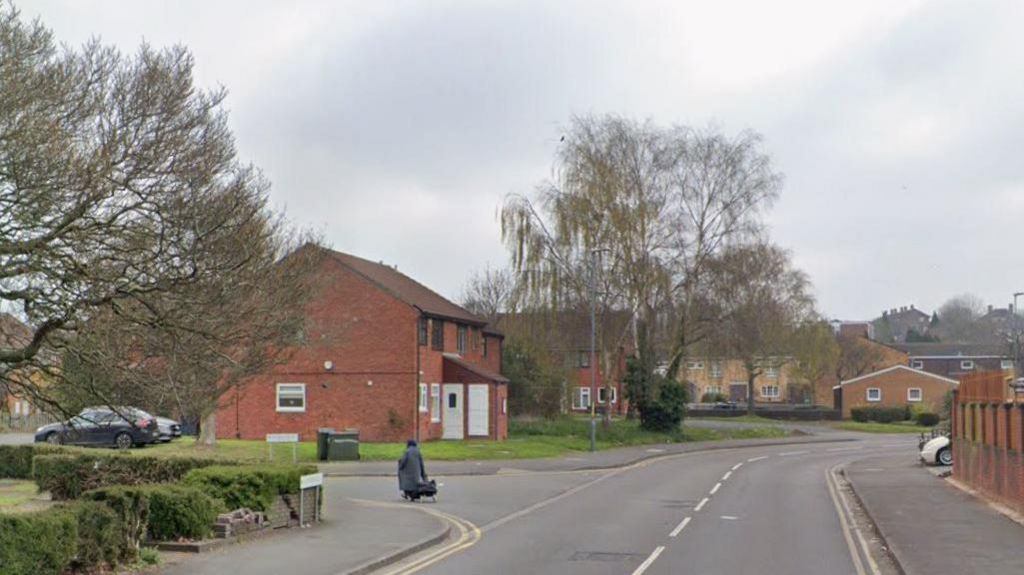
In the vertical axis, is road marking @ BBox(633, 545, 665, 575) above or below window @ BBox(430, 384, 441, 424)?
below

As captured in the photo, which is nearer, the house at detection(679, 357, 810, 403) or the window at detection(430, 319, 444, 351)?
the window at detection(430, 319, 444, 351)

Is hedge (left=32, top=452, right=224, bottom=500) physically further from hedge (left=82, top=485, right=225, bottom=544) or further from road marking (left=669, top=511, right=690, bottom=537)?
road marking (left=669, top=511, right=690, bottom=537)

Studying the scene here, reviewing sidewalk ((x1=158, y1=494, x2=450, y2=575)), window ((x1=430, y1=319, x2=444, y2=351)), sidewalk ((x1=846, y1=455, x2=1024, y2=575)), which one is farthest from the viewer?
window ((x1=430, y1=319, x2=444, y2=351))

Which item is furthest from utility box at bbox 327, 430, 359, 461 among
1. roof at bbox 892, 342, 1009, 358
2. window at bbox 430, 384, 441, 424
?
roof at bbox 892, 342, 1009, 358

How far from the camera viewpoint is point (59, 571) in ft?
39.8

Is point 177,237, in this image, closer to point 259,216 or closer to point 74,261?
point 74,261

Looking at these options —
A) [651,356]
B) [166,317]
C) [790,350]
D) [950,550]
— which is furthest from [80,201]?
[790,350]

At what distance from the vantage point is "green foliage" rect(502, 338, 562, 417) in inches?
2341

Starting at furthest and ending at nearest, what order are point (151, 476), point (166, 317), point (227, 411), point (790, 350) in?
point (790, 350) → point (227, 411) → point (151, 476) → point (166, 317)

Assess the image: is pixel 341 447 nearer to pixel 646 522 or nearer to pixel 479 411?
pixel 479 411

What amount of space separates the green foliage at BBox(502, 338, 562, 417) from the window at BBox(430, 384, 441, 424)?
12.1m

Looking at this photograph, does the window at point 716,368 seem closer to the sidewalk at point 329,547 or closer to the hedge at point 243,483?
the sidewalk at point 329,547

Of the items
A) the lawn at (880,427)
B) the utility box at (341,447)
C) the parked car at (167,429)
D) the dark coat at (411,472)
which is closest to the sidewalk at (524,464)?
the utility box at (341,447)

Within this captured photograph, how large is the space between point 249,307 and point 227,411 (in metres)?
29.8
